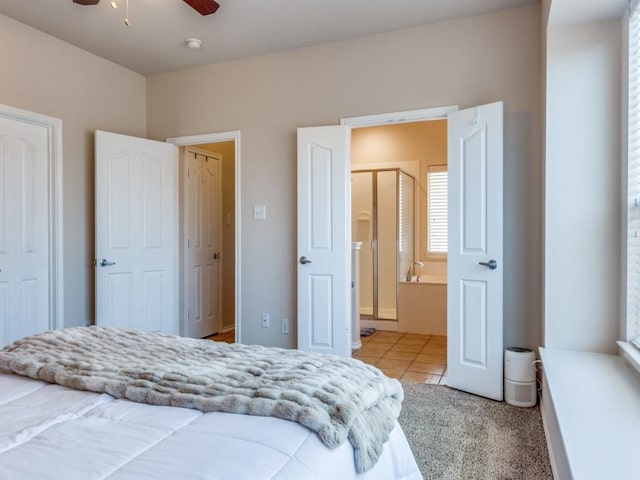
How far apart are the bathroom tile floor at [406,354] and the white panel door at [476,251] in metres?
0.38

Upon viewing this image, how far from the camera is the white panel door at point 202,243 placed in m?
4.78

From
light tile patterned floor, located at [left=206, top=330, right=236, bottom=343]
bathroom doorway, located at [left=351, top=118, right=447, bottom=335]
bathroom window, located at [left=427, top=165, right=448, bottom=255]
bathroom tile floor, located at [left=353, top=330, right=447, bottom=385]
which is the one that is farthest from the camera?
bathroom window, located at [left=427, top=165, right=448, bottom=255]

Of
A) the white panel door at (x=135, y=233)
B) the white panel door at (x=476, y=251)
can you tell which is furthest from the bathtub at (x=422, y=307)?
the white panel door at (x=135, y=233)

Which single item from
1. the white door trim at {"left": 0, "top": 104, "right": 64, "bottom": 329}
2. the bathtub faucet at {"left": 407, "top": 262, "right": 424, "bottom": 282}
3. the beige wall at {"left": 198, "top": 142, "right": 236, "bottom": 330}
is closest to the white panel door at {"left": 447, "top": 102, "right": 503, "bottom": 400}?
the bathtub faucet at {"left": 407, "top": 262, "right": 424, "bottom": 282}

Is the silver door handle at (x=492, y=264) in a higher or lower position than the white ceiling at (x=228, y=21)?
lower

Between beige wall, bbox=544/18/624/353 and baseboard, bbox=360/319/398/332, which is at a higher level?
beige wall, bbox=544/18/624/353

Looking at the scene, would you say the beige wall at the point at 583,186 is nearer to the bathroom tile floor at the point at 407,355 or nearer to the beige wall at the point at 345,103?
the beige wall at the point at 345,103

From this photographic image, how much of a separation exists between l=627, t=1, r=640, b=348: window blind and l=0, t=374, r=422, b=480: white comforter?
1736 millimetres

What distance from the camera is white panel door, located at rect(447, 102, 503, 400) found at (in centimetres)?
304

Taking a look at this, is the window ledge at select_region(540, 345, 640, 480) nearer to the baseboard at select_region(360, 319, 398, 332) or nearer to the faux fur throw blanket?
the faux fur throw blanket

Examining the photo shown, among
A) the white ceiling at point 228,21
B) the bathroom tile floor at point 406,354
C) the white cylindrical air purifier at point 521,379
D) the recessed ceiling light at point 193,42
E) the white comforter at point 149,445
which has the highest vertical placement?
the white ceiling at point 228,21

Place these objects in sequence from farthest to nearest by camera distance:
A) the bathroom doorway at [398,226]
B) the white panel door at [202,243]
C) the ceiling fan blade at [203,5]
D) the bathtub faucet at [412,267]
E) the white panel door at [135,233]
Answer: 1. the bathtub faucet at [412,267]
2. the bathroom doorway at [398,226]
3. the white panel door at [202,243]
4. the white panel door at [135,233]
5. the ceiling fan blade at [203,5]

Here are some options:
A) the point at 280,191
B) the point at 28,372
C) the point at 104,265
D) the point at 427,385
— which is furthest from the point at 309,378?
the point at 104,265

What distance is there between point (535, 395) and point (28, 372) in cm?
283
